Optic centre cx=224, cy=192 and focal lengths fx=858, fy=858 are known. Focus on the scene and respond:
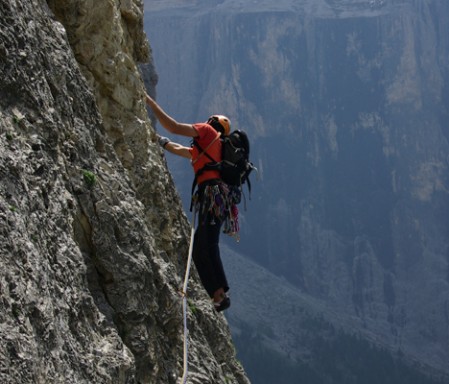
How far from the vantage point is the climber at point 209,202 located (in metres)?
7.97

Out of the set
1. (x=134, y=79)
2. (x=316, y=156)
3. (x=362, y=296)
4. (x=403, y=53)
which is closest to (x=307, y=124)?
(x=316, y=156)

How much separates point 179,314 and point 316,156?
136m

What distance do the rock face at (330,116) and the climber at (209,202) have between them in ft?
393

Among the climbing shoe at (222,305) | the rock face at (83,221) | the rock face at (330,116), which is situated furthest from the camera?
the rock face at (330,116)

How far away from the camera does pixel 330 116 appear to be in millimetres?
142125

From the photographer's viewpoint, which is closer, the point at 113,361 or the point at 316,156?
the point at 113,361

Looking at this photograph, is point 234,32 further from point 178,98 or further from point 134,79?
point 134,79

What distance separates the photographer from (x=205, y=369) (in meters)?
6.50

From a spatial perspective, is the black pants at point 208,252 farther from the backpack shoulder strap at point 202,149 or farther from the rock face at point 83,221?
the rock face at point 83,221

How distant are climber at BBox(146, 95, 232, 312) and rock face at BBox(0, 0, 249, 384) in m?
0.58

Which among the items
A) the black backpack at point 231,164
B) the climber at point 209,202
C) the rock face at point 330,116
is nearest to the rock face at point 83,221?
the climber at point 209,202

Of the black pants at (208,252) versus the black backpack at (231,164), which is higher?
the black backpack at (231,164)

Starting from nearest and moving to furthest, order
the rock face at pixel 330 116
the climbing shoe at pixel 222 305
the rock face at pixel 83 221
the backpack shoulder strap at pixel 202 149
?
1. the rock face at pixel 83 221
2. the backpack shoulder strap at pixel 202 149
3. the climbing shoe at pixel 222 305
4. the rock face at pixel 330 116

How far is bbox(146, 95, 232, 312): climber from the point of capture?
7.97m
